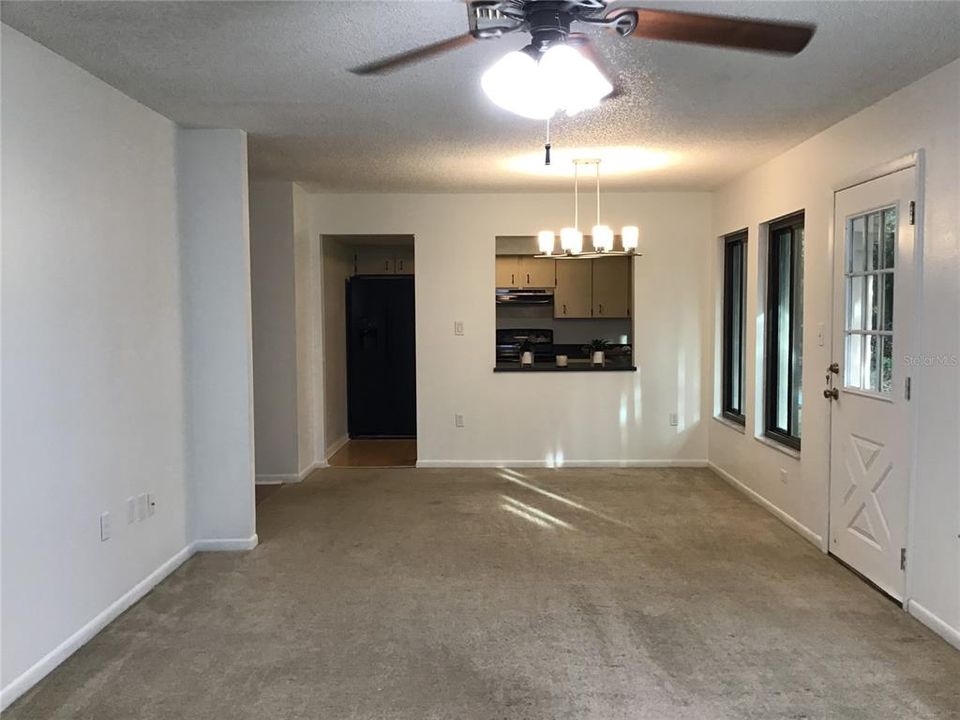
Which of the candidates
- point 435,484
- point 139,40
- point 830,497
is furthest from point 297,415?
point 830,497

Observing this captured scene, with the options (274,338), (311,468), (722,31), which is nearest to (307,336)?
(274,338)

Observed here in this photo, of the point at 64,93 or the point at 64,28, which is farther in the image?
the point at 64,93

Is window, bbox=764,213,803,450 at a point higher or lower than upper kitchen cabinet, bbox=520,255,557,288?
lower

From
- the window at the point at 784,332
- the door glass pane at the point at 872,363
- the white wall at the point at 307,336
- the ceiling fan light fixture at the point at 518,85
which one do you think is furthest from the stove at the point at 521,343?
the ceiling fan light fixture at the point at 518,85

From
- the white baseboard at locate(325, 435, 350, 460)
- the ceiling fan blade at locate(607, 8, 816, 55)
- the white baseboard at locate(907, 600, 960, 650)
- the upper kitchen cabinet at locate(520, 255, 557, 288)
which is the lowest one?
the white baseboard at locate(907, 600, 960, 650)

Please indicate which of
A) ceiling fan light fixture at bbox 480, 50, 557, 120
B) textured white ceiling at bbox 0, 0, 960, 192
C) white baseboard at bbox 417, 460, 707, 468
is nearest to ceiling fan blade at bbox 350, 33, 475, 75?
ceiling fan light fixture at bbox 480, 50, 557, 120

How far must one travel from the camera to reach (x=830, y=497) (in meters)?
3.87

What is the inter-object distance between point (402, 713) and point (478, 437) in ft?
12.8

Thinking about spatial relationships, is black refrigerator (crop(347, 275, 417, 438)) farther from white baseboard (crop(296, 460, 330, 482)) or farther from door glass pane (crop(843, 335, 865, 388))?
door glass pane (crop(843, 335, 865, 388))

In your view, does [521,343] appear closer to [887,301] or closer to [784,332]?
[784,332]

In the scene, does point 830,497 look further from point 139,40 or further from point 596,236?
point 139,40

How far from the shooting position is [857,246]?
361 cm

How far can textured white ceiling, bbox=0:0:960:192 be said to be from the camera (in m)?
2.40

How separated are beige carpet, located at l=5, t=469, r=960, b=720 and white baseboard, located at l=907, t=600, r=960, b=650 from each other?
49 mm
